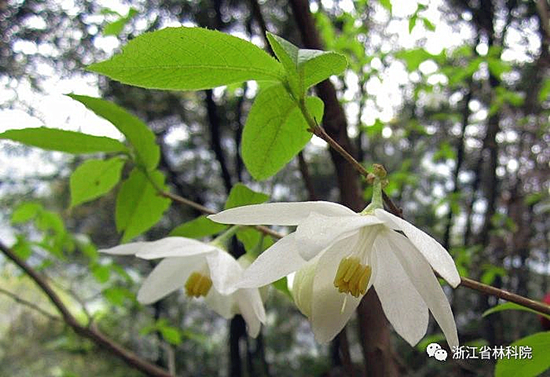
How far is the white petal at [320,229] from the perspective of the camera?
249mm

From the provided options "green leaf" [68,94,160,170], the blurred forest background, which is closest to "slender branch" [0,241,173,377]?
"green leaf" [68,94,160,170]

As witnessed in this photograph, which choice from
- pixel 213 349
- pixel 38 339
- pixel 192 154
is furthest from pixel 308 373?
pixel 38 339

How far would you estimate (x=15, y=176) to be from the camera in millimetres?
2799

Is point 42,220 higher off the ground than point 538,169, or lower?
lower

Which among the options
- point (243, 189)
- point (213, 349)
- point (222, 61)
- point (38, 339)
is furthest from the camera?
point (38, 339)

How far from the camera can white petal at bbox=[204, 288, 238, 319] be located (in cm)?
44

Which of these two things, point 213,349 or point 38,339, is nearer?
point 213,349

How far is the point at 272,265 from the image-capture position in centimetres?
29

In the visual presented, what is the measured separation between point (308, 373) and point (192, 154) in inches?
49.6

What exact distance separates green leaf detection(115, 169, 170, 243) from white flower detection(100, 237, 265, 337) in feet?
0.17

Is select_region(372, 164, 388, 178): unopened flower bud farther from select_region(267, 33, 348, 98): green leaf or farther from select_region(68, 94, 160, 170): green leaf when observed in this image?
select_region(68, 94, 160, 170): green leaf

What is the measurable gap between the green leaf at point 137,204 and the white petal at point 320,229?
9.9 inches

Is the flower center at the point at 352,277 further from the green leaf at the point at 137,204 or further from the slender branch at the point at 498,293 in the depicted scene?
the green leaf at the point at 137,204

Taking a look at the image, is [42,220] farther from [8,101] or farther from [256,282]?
[8,101]
